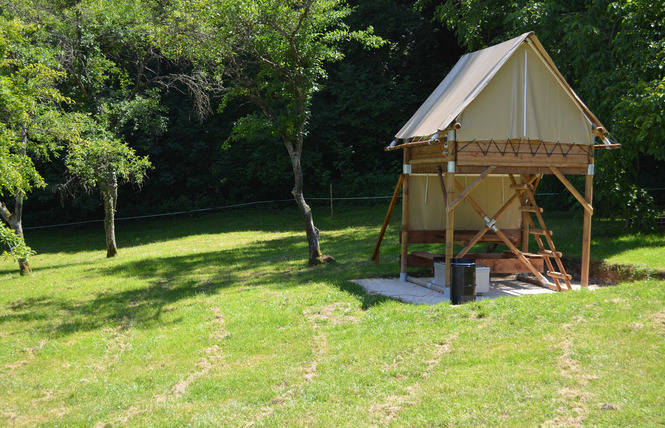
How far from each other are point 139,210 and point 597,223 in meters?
22.2

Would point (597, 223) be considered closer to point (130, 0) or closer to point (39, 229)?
point (130, 0)

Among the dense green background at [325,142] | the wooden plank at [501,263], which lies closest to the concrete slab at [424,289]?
the wooden plank at [501,263]

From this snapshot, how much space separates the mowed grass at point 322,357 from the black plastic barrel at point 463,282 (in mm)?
650

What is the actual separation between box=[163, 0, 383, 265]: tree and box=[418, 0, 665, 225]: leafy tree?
5.04 m

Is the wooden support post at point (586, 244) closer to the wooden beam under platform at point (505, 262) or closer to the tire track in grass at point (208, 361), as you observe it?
the wooden beam under platform at point (505, 262)

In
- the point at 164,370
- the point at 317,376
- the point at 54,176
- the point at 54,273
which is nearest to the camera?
the point at 317,376

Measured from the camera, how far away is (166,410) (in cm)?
674

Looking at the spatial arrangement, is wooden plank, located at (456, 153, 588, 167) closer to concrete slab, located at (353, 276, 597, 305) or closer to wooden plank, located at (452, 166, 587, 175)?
wooden plank, located at (452, 166, 587, 175)

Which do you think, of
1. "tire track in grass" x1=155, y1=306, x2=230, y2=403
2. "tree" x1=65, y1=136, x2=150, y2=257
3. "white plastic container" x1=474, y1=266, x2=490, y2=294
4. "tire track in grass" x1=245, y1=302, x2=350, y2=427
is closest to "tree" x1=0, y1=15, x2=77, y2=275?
"tree" x1=65, y1=136, x2=150, y2=257

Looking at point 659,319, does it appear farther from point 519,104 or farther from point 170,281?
point 170,281

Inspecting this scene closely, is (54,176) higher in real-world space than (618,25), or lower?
lower

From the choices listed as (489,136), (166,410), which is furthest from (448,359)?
(489,136)

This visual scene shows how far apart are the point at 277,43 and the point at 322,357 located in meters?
9.40

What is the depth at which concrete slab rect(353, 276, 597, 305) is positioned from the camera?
35.9 feet
